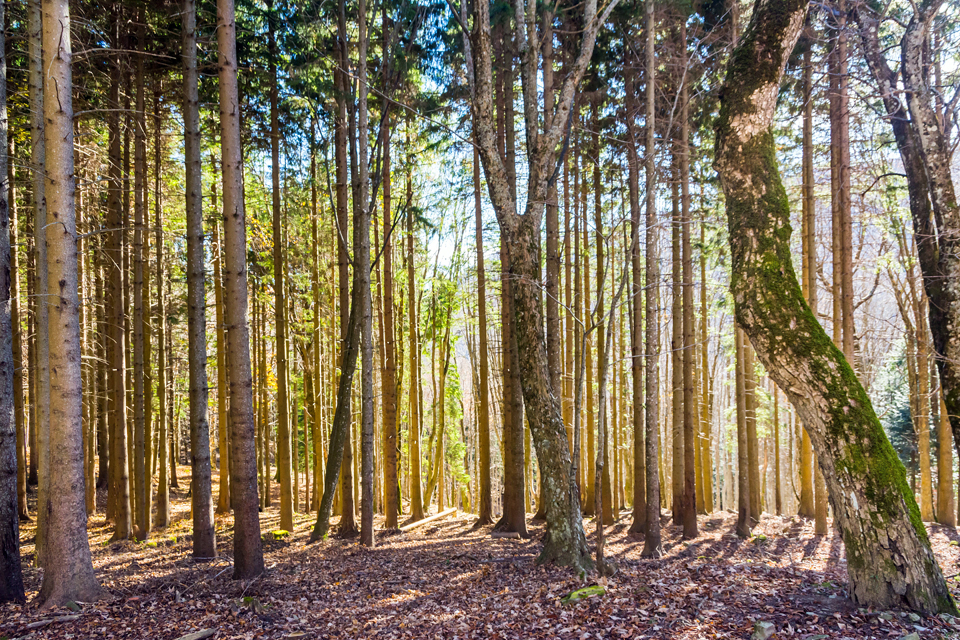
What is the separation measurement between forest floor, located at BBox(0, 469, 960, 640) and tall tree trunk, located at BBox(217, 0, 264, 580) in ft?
1.71

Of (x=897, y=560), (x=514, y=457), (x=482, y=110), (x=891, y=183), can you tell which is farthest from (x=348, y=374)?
(x=891, y=183)

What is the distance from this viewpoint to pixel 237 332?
649 centimetres

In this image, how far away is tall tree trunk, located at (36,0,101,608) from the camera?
532 cm

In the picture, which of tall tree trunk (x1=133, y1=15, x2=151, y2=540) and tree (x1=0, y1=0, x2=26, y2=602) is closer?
tree (x1=0, y1=0, x2=26, y2=602)

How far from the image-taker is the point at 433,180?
15.5 meters

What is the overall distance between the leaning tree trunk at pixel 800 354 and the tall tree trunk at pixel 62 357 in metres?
6.76

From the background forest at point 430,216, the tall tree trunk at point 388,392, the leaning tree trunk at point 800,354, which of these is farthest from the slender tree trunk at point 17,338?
the leaning tree trunk at point 800,354

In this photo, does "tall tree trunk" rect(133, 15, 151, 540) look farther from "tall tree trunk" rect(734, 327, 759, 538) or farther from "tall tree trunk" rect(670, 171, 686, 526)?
"tall tree trunk" rect(734, 327, 759, 538)

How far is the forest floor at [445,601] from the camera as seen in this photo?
14.9ft

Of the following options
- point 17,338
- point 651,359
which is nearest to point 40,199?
point 17,338

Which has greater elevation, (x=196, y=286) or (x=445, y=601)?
(x=196, y=286)

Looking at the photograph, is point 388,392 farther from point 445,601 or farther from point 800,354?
point 800,354

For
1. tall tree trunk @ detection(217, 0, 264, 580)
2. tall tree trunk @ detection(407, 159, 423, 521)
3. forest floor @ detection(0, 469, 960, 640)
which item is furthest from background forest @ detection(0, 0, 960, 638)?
forest floor @ detection(0, 469, 960, 640)

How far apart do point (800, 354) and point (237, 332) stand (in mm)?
6099
